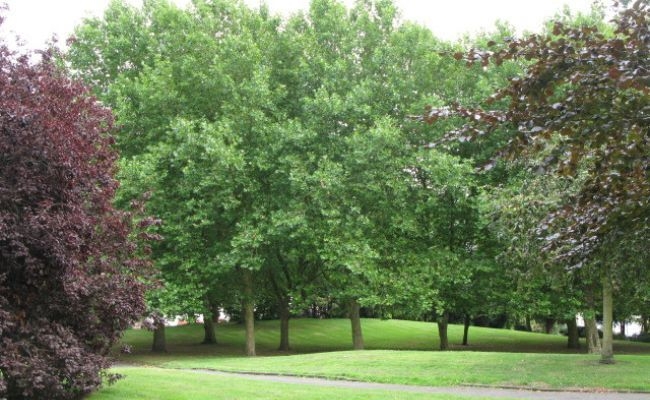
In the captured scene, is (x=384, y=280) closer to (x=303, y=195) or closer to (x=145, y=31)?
(x=303, y=195)

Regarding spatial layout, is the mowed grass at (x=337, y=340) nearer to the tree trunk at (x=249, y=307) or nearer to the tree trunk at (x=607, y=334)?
the tree trunk at (x=249, y=307)

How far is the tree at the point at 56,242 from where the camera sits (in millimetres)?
9594

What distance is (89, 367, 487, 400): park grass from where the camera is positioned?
1209cm

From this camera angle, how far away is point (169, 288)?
24.7 m

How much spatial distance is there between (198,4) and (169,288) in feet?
42.1

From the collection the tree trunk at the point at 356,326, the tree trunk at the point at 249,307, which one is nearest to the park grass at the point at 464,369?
the tree trunk at the point at 249,307

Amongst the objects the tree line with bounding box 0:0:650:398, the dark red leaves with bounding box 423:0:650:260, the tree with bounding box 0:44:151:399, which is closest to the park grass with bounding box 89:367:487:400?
the tree with bounding box 0:44:151:399

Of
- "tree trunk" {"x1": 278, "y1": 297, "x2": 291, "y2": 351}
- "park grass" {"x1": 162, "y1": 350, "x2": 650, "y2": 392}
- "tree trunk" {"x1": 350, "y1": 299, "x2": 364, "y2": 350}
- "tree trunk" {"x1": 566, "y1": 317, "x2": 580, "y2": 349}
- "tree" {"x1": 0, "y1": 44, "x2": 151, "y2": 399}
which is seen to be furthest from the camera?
"tree trunk" {"x1": 566, "y1": 317, "x2": 580, "y2": 349}

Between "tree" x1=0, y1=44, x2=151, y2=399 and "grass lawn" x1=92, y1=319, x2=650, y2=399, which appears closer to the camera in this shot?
"tree" x1=0, y1=44, x2=151, y2=399

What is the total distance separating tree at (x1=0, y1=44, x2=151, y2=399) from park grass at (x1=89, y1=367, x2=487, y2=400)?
1.03m

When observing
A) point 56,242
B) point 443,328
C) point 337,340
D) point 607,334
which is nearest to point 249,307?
point 443,328

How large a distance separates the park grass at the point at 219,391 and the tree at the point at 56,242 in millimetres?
1029

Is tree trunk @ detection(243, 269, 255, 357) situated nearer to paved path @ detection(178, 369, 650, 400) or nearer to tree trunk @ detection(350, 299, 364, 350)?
tree trunk @ detection(350, 299, 364, 350)

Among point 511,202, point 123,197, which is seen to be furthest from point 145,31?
point 511,202
